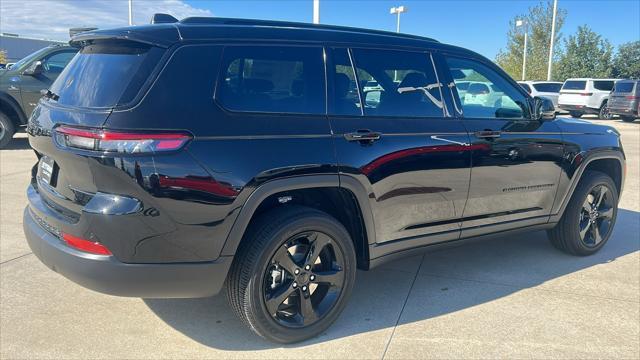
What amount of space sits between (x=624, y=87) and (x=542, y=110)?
19.6m

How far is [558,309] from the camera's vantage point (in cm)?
364

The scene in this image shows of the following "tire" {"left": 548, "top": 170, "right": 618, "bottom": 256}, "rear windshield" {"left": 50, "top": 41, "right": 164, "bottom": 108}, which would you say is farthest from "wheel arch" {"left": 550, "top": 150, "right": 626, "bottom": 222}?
"rear windshield" {"left": 50, "top": 41, "right": 164, "bottom": 108}

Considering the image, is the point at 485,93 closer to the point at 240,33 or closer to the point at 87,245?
the point at 240,33

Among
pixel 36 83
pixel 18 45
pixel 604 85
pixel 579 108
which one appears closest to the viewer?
pixel 36 83

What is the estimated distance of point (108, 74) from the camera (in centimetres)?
275

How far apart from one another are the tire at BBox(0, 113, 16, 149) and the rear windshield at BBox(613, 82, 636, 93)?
21.0 m

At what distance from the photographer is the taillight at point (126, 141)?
246cm

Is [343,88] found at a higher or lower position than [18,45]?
lower

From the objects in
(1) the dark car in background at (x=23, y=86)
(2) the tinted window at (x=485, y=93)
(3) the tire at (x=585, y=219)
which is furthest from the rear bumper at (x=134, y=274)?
(1) the dark car in background at (x=23, y=86)

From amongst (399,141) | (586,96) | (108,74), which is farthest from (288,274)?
(586,96)

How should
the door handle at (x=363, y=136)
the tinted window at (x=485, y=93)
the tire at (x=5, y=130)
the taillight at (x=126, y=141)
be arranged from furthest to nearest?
the tire at (x=5, y=130) → the tinted window at (x=485, y=93) → the door handle at (x=363, y=136) → the taillight at (x=126, y=141)

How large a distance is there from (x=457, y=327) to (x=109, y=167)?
7.64ft

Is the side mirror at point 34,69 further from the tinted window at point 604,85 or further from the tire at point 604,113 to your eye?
the tinted window at point 604,85

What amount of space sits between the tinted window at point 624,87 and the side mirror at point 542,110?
63.2ft
